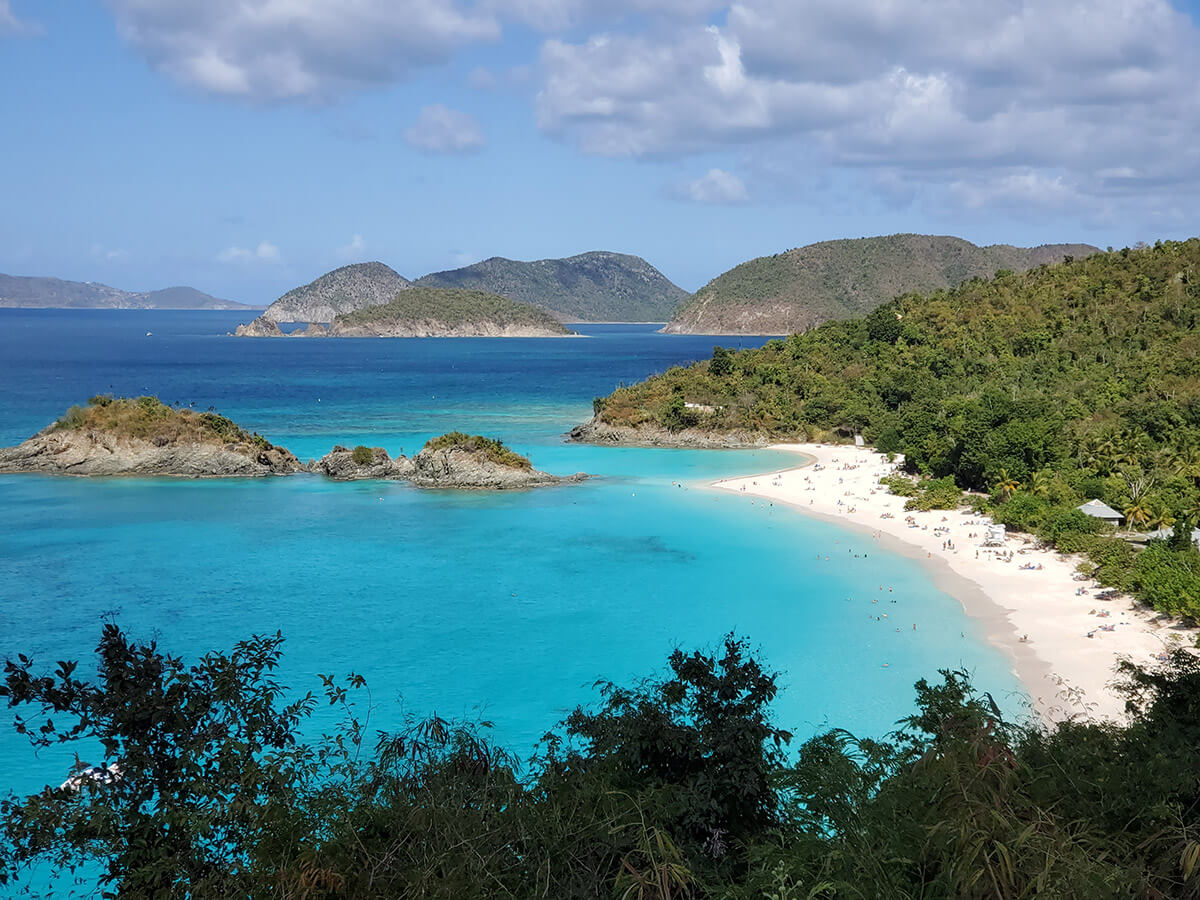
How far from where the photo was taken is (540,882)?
6969 mm

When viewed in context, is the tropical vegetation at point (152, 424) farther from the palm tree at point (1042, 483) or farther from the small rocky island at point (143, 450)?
the palm tree at point (1042, 483)

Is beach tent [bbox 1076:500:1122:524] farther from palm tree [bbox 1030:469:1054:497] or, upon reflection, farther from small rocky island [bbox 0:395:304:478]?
small rocky island [bbox 0:395:304:478]

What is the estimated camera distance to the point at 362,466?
4819 centimetres

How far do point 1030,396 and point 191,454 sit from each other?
42855 millimetres

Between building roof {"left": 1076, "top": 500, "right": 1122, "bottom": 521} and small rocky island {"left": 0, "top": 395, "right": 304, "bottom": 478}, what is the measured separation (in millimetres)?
38917

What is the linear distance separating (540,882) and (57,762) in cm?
1545

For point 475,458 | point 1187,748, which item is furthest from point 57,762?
point 475,458

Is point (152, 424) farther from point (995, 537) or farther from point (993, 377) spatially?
point (993, 377)

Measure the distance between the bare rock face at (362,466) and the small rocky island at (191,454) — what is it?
0.18 ft

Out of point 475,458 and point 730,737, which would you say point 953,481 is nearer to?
point 475,458

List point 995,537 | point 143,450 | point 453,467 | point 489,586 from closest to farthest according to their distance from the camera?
point 489,586
point 995,537
point 453,467
point 143,450

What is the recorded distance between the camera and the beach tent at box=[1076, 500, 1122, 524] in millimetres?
29797

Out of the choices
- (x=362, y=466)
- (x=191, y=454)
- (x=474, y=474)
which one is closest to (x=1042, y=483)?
(x=474, y=474)

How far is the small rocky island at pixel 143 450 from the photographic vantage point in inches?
1898
